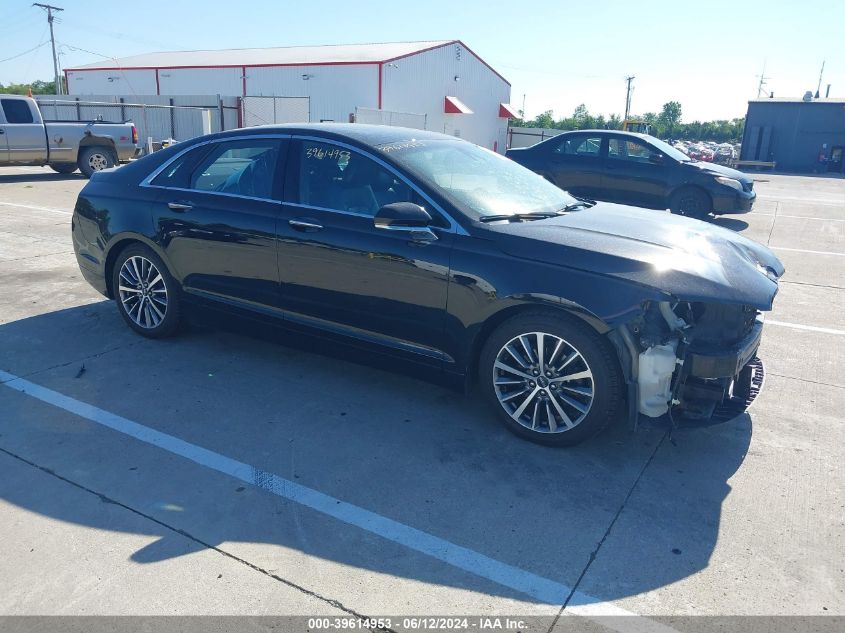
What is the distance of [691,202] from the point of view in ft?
39.5

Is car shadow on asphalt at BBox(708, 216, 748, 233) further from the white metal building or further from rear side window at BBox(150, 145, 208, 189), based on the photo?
the white metal building

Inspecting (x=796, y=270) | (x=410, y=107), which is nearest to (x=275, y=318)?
(x=796, y=270)

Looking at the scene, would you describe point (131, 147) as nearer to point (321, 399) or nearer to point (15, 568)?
point (321, 399)

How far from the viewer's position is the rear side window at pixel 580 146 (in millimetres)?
12469

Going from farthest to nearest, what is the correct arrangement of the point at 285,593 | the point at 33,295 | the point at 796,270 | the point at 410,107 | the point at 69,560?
the point at 410,107, the point at 796,270, the point at 33,295, the point at 69,560, the point at 285,593

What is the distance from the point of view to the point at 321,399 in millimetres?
4379

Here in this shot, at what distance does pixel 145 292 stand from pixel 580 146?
9.47m

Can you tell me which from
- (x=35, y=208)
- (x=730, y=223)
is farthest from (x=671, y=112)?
(x=35, y=208)

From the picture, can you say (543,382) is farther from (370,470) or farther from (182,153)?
(182,153)

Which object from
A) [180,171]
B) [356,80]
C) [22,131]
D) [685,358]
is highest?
[356,80]

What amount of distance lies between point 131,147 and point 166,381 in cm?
1536

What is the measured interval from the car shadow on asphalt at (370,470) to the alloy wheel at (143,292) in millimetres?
380

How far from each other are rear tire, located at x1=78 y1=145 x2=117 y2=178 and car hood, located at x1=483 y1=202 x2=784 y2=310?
1623cm

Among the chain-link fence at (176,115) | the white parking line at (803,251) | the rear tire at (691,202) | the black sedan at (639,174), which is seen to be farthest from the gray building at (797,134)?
the white parking line at (803,251)
